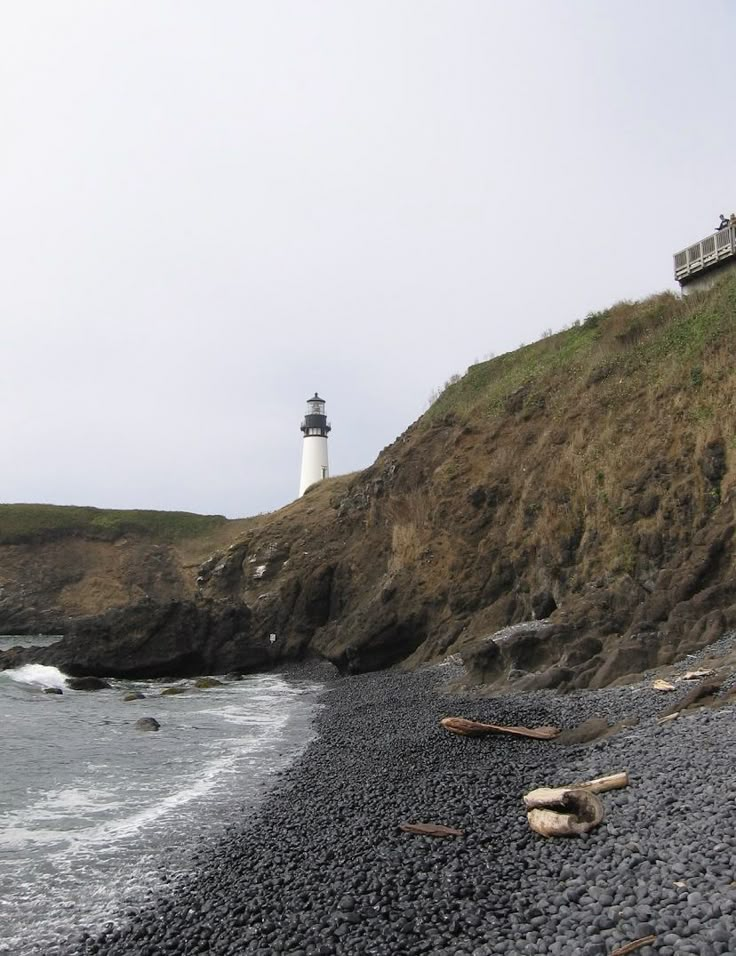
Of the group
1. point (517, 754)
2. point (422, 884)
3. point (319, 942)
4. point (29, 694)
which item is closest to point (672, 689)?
point (517, 754)

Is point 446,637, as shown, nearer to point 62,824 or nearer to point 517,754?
point 517,754

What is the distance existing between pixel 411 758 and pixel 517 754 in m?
2.11

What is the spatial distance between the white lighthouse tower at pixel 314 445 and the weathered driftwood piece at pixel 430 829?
68157mm

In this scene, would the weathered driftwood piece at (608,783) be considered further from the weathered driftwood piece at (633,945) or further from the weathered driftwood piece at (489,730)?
the weathered driftwood piece at (489,730)

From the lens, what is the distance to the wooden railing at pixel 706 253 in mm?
31609

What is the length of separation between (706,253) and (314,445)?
5175 centimetres

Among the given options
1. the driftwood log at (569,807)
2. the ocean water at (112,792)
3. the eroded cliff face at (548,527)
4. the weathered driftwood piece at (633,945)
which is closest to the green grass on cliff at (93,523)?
the eroded cliff face at (548,527)

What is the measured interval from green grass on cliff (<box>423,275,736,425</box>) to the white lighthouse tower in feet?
111

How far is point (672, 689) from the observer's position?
570 inches

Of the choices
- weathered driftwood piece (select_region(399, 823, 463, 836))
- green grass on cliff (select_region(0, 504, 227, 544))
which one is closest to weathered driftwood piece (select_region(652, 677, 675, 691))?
weathered driftwood piece (select_region(399, 823, 463, 836))

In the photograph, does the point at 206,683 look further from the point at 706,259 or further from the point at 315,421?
the point at 315,421

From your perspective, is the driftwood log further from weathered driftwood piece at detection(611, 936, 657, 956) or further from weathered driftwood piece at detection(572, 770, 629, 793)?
weathered driftwood piece at detection(611, 936, 657, 956)

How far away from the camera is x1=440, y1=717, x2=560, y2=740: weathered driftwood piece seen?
14238 mm

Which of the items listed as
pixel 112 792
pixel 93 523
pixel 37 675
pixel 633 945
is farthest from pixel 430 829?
pixel 93 523
